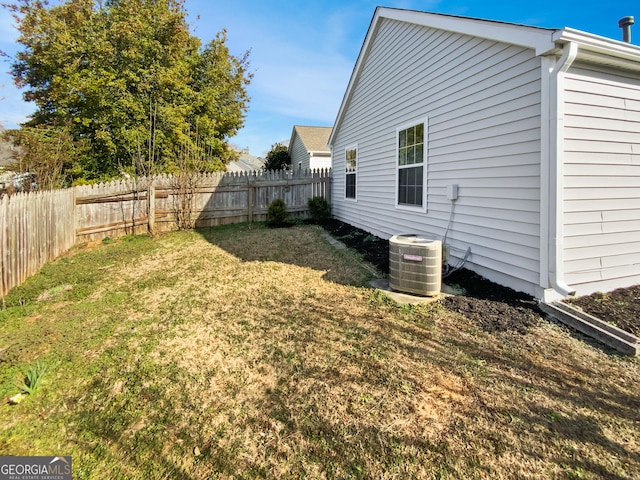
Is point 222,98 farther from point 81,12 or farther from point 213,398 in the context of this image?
point 213,398

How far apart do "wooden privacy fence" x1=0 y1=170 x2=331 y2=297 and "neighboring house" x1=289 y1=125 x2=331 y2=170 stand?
7162 millimetres

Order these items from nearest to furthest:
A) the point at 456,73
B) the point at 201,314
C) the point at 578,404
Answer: the point at 578,404
the point at 201,314
the point at 456,73

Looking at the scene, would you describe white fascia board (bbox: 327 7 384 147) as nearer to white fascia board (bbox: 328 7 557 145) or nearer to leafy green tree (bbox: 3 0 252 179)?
white fascia board (bbox: 328 7 557 145)

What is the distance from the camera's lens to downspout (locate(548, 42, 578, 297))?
11.1ft

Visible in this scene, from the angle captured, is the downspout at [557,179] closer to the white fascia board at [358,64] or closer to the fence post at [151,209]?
the white fascia board at [358,64]

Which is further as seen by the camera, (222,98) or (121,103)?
(222,98)

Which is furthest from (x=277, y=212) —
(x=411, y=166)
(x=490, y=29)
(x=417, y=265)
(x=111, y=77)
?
(x=111, y=77)

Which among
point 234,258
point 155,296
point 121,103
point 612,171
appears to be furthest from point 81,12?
point 612,171

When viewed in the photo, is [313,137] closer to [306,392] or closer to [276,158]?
[276,158]

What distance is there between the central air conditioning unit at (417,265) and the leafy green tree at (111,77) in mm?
9575

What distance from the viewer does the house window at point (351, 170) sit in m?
9.77

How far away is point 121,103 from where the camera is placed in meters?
12.2

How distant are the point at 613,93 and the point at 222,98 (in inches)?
631

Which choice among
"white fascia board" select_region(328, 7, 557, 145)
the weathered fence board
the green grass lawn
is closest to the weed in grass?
the green grass lawn
